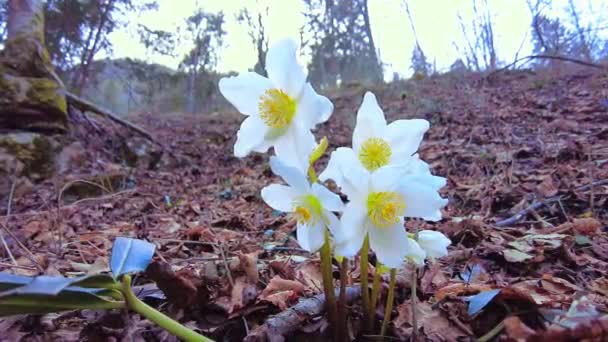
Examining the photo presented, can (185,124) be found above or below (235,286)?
above

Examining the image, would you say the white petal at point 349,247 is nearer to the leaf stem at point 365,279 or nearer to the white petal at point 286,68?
the leaf stem at point 365,279

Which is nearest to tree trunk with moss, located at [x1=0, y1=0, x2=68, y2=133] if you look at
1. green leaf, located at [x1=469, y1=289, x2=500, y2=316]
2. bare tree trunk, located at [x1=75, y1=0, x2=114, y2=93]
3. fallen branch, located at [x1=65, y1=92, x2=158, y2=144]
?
fallen branch, located at [x1=65, y1=92, x2=158, y2=144]

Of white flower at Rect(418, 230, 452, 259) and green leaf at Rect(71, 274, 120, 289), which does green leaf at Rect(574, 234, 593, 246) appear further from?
green leaf at Rect(71, 274, 120, 289)

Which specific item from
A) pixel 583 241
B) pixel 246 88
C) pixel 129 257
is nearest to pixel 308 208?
pixel 246 88

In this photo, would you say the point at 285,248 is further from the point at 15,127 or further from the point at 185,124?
the point at 185,124

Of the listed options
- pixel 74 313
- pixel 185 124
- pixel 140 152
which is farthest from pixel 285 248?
pixel 185 124

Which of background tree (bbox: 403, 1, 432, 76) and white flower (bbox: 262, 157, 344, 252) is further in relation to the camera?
background tree (bbox: 403, 1, 432, 76)
